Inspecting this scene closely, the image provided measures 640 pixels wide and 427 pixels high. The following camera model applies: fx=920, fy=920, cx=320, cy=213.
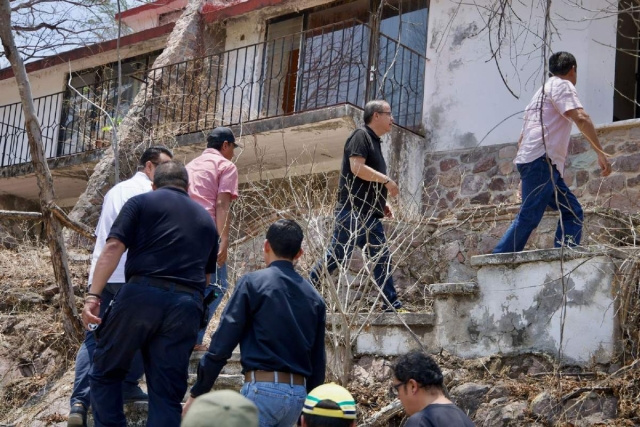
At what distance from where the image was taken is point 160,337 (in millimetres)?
4887

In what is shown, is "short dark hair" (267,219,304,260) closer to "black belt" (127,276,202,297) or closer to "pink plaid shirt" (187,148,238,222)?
"black belt" (127,276,202,297)

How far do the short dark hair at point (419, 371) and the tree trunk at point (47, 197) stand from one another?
464cm

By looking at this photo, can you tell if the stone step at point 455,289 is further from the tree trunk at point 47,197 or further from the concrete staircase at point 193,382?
the tree trunk at point 47,197

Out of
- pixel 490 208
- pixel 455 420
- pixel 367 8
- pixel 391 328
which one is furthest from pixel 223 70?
pixel 455 420

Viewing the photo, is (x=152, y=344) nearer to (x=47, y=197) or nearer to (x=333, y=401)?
(x=333, y=401)

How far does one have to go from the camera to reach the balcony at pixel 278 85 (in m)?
11.3

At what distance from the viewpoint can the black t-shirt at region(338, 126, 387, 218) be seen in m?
7.01

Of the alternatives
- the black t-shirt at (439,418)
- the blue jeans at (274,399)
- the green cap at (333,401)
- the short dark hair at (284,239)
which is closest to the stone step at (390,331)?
the short dark hair at (284,239)

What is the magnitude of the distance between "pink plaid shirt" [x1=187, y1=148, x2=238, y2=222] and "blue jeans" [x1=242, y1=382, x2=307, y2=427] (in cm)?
223

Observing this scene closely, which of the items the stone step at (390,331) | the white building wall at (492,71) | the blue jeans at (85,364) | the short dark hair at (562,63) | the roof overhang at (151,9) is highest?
the roof overhang at (151,9)

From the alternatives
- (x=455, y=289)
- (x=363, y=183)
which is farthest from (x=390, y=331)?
(x=363, y=183)

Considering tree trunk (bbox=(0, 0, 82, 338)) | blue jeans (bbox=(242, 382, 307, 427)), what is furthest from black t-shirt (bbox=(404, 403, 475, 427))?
tree trunk (bbox=(0, 0, 82, 338))

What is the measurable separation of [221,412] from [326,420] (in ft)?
4.06

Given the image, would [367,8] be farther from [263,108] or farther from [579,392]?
[579,392]
